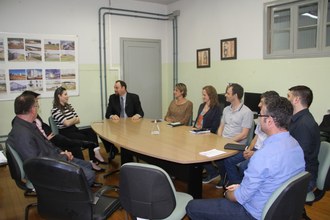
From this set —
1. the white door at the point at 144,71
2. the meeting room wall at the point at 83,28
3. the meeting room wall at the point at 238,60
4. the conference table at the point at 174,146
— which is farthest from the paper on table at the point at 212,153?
the white door at the point at 144,71

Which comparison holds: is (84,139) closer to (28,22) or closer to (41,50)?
(41,50)

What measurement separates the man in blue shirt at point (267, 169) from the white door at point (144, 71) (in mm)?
4592

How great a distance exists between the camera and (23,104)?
2.49 metres

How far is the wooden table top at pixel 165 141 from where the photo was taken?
2.48 m

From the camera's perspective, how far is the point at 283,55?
4.24 m

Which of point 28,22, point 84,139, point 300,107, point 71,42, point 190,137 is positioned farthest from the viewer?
point 71,42

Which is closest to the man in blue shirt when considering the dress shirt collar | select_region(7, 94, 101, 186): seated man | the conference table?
the conference table

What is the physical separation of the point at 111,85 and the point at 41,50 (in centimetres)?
148

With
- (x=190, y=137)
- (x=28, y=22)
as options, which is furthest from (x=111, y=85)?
(x=190, y=137)

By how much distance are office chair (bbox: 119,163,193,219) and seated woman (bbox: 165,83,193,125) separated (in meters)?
2.43

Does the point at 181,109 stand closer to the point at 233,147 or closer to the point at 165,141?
the point at 165,141

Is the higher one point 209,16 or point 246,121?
point 209,16

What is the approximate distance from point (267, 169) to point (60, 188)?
50.5 inches

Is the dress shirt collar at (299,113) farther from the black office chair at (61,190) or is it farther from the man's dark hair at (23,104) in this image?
Answer: the man's dark hair at (23,104)
